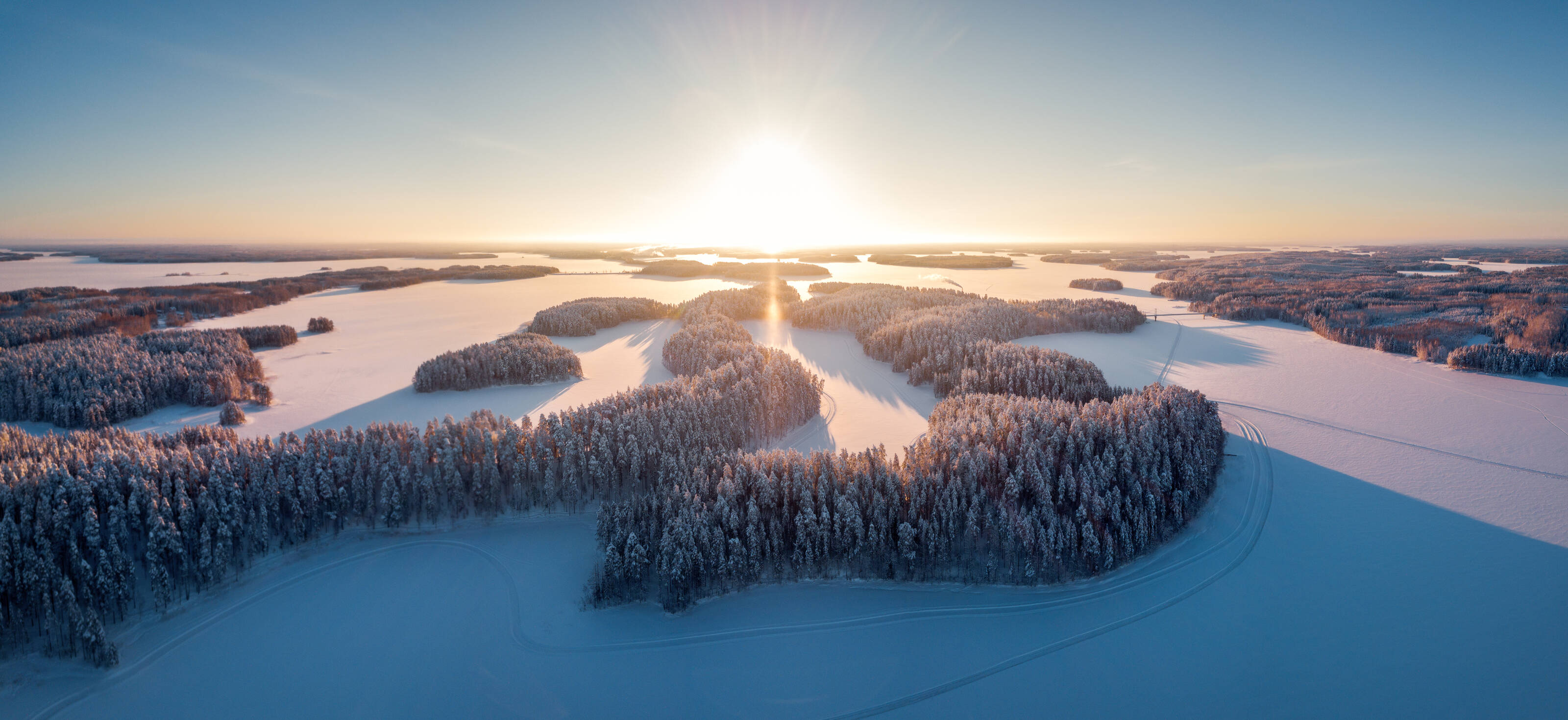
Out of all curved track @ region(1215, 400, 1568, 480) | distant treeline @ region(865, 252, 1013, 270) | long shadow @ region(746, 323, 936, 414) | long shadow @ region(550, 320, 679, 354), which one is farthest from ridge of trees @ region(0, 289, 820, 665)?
distant treeline @ region(865, 252, 1013, 270)

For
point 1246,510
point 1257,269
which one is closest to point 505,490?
point 1246,510

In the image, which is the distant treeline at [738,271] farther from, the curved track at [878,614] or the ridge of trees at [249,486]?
the curved track at [878,614]

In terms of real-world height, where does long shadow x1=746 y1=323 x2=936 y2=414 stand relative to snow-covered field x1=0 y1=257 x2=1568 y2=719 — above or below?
above

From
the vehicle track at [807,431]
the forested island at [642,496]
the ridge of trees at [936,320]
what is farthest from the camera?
the ridge of trees at [936,320]

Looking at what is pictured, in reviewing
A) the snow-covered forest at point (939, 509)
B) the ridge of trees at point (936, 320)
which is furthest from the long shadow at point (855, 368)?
the snow-covered forest at point (939, 509)

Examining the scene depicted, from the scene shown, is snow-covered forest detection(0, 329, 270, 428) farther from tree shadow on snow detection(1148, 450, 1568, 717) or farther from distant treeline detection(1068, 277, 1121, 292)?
distant treeline detection(1068, 277, 1121, 292)
